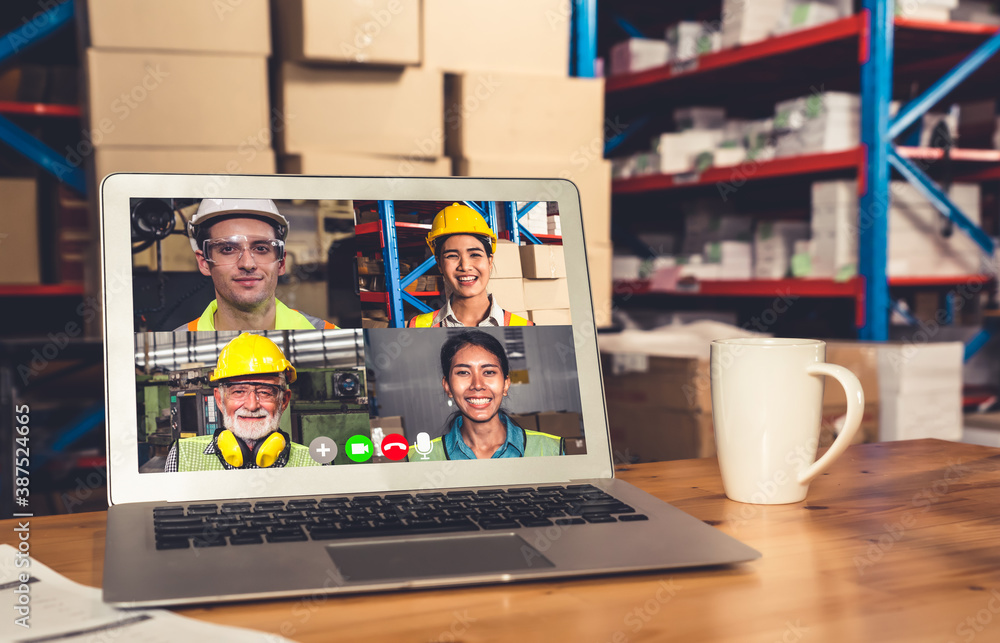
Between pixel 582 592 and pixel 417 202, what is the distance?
15.0 inches

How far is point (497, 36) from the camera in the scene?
6.77 ft

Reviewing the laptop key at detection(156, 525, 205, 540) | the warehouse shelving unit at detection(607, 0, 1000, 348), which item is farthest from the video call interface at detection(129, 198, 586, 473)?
the warehouse shelving unit at detection(607, 0, 1000, 348)

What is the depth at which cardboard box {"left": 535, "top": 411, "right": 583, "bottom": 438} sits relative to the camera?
2.31 ft

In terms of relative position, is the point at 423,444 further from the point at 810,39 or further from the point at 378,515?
the point at 810,39

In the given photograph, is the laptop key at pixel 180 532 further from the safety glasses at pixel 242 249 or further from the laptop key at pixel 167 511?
the safety glasses at pixel 242 249

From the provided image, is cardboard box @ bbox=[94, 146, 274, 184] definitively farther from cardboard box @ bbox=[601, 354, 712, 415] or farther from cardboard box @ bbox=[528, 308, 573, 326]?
cardboard box @ bbox=[528, 308, 573, 326]

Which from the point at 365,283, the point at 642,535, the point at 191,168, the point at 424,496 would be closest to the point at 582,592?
the point at 642,535

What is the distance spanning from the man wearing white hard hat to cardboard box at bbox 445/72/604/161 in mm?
1351

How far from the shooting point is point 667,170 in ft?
10.3

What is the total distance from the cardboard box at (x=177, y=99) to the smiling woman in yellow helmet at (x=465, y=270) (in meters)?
1.27

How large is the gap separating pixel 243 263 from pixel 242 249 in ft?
0.04

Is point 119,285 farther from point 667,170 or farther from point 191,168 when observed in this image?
point 667,170

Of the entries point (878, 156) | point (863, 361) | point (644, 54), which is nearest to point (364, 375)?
point (863, 361)

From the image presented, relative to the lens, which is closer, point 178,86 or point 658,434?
point 178,86
